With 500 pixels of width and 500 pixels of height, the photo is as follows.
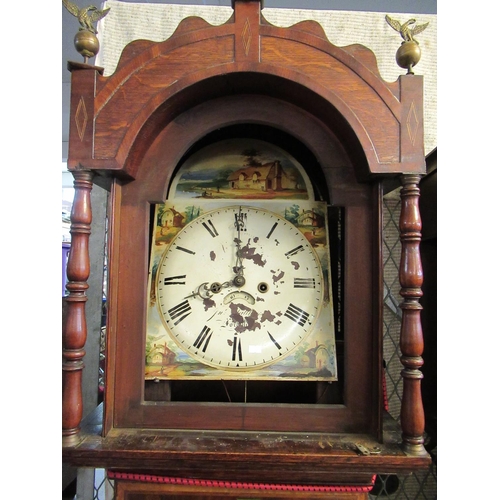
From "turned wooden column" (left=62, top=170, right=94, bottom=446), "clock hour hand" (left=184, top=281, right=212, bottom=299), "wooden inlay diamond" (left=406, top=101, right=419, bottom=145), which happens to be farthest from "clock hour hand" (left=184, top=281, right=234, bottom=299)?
"wooden inlay diamond" (left=406, top=101, right=419, bottom=145)

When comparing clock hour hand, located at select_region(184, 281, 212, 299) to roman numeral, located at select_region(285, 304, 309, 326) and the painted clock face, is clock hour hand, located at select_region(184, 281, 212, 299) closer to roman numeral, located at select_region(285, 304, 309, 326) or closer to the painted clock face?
the painted clock face

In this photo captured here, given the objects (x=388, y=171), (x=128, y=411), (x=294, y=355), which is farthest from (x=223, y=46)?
(x=128, y=411)

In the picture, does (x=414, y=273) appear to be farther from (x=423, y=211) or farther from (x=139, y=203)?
(x=139, y=203)

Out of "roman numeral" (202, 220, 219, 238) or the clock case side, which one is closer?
the clock case side

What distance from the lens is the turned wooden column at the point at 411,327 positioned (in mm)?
703

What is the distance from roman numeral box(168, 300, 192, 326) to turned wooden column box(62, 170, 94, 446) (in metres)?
0.18

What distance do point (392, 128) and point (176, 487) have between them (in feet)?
2.55

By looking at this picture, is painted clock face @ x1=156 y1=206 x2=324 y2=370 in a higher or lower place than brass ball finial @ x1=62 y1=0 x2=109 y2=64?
lower

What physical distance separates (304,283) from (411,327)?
23cm

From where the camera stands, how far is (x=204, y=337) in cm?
83

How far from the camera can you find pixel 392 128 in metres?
0.73

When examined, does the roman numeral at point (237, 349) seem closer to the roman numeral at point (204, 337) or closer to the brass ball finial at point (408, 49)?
the roman numeral at point (204, 337)

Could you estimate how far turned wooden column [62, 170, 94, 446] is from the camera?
71cm

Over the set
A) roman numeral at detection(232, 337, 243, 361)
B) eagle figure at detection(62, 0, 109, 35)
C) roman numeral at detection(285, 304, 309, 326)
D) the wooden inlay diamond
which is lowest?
roman numeral at detection(232, 337, 243, 361)
